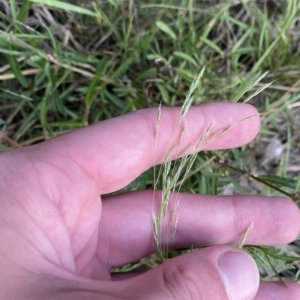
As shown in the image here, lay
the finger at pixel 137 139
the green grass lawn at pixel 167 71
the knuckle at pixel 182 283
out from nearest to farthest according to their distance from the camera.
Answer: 1. the knuckle at pixel 182 283
2. the finger at pixel 137 139
3. the green grass lawn at pixel 167 71

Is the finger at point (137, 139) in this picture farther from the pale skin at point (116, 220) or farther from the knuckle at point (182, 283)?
the knuckle at point (182, 283)

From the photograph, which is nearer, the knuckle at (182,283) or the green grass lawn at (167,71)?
the knuckle at (182,283)

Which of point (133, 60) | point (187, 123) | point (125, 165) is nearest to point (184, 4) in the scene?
point (133, 60)

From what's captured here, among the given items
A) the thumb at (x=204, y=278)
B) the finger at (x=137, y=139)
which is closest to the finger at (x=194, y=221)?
the finger at (x=137, y=139)

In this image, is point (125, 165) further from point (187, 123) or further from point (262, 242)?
point (262, 242)

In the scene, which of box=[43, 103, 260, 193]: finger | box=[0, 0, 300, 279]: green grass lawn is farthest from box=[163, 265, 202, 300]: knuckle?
box=[0, 0, 300, 279]: green grass lawn

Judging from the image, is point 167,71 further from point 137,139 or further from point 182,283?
point 182,283

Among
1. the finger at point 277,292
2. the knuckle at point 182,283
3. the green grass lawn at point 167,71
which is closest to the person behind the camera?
the knuckle at point 182,283

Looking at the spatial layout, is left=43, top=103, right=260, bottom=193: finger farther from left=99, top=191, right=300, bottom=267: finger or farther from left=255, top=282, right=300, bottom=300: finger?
left=255, top=282, right=300, bottom=300: finger
